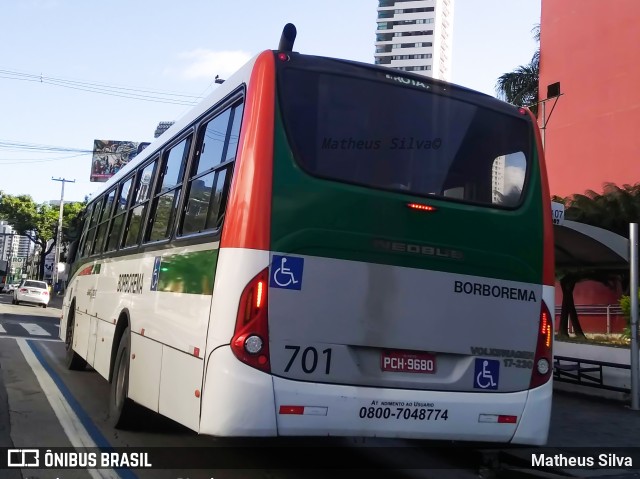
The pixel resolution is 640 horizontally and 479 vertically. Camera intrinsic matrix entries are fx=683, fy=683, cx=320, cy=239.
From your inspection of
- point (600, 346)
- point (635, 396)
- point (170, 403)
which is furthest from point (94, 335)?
point (600, 346)

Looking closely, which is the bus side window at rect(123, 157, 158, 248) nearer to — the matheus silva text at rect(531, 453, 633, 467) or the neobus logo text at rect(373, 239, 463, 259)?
the neobus logo text at rect(373, 239, 463, 259)

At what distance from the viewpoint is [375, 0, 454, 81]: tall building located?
121m

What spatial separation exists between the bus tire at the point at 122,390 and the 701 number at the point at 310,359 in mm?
2891

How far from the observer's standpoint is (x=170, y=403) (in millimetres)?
5195

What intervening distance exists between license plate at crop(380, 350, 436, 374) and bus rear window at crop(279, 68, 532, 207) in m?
1.14

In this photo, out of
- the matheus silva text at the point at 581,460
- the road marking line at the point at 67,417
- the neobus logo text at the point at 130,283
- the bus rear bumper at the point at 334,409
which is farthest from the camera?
the neobus logo text at the point at 130,283

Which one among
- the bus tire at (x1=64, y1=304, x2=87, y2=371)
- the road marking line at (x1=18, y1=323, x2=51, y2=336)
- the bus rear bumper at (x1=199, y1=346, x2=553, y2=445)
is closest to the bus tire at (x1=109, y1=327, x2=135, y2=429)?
the bus rear bumper at (x1=199, y1=346, x2=553, y2=445)

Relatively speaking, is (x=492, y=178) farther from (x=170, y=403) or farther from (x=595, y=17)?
(x=595, y=17)

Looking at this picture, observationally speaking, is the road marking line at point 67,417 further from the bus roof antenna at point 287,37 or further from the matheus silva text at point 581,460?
the matheus silva text at point 581,460

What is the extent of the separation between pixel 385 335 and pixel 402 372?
0.93 ft

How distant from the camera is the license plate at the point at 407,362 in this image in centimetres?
462

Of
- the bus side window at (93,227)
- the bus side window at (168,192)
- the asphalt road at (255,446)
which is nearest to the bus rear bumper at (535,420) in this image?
the asphalt road at (255,446)

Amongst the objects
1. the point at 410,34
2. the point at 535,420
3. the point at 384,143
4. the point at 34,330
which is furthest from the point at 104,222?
the point at 410,34

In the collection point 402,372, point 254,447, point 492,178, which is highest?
point 492,178
